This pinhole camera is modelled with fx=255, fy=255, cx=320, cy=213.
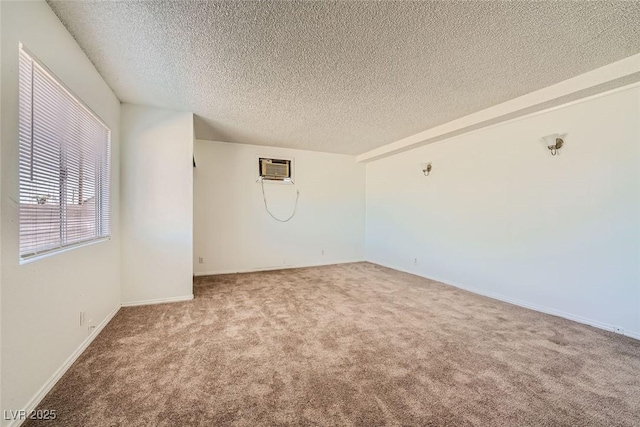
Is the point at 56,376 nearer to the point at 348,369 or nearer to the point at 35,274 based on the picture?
the point at 35,274

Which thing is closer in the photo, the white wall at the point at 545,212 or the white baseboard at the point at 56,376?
the white baseboard at the point at 56,376

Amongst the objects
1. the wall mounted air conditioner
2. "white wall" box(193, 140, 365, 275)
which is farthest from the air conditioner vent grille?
"white wall" box(193, 140, 365, 275)

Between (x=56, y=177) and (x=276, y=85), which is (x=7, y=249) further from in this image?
(x=276, y=85)

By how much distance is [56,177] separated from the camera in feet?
5.98

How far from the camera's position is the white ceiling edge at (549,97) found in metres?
2.29

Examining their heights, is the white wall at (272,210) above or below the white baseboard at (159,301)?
above

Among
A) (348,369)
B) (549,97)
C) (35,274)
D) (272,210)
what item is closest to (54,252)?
(35,274)

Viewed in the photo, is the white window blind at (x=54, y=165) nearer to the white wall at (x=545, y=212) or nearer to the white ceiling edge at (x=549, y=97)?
the white ceiling edge at (x=549, y=97)

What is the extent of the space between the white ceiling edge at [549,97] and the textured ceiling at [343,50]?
0.10 m

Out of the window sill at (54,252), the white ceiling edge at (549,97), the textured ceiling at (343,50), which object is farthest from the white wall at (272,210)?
the window sill at (54,252)

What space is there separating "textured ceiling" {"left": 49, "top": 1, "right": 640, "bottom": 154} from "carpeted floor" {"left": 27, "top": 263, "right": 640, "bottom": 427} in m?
2.51

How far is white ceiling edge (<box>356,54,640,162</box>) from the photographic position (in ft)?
7.52

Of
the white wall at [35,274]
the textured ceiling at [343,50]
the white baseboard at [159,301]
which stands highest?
the textured ceiling at [343,50]

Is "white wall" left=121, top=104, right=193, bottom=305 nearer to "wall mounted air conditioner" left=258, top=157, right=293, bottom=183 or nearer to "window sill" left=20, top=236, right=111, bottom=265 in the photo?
"window sill" left=20, top=236, right=111, bottom=265
